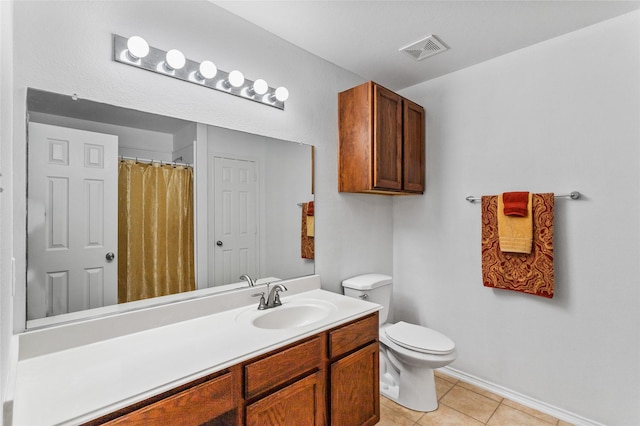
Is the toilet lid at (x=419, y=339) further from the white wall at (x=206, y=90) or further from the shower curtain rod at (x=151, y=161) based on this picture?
the shower curtain rod at (x=151, y=161)

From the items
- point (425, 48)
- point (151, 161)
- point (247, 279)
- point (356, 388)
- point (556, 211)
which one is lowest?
point (356, 388)

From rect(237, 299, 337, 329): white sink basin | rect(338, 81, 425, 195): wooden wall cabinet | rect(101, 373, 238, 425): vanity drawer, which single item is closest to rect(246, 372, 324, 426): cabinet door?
rect(101, 373, 238, 425): vanity drawer

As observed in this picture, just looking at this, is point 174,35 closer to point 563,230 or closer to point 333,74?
point 333,74

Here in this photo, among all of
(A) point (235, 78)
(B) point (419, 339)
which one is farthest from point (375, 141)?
(B) point (419, 339)

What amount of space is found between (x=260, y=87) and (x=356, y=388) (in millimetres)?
1762

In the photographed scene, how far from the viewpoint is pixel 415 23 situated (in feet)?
6.13

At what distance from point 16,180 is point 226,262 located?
931 mm

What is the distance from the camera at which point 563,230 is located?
2.00 meters

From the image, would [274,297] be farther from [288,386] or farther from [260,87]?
[260,87]

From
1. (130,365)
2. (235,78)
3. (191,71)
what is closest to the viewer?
(130,365)

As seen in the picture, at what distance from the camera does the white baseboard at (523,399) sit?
1934mm

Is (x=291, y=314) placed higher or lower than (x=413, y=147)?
lower

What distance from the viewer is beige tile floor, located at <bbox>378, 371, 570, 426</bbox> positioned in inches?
77.0

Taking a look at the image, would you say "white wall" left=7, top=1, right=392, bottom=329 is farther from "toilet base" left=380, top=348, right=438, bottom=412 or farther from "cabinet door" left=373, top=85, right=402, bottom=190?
"toilet base" left=380, top=348, right=438, bottom=412
